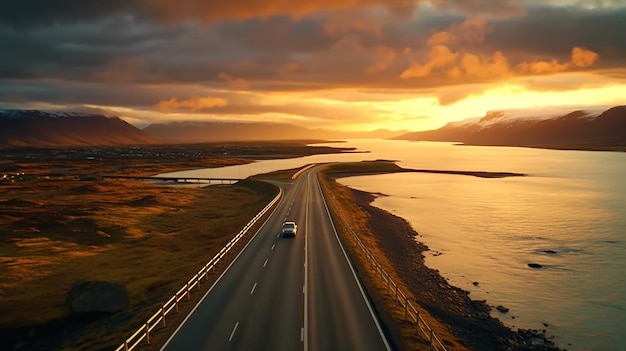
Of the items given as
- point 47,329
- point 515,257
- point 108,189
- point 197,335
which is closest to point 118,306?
point 47,329

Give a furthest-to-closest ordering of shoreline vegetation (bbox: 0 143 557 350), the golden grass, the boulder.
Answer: the boulder → shoreline vegetation (bbox: 0 143 557 350) → the golden grass

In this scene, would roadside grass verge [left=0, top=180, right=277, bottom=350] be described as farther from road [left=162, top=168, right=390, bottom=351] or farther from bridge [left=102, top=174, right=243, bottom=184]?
bridge [left=102, top=174, right=243, bottom=184]

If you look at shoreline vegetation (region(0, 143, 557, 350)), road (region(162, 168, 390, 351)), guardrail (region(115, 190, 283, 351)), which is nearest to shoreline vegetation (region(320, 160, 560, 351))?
shoreline vegetation (region(0, 143, 557, 350))

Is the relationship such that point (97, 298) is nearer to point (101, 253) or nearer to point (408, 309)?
point (101, 253)

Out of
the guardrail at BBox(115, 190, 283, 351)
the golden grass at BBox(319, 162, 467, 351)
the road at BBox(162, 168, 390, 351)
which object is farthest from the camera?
the golden grass at BBox(319, 162, 467, 351)

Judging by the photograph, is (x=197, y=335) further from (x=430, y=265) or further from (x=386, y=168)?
(x=386, y=168)

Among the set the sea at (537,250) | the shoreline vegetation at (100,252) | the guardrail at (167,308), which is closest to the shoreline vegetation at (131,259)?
the shoreline vegetation at (100,252)

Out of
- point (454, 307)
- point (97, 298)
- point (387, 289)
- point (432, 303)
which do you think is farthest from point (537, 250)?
point (97, 298)
